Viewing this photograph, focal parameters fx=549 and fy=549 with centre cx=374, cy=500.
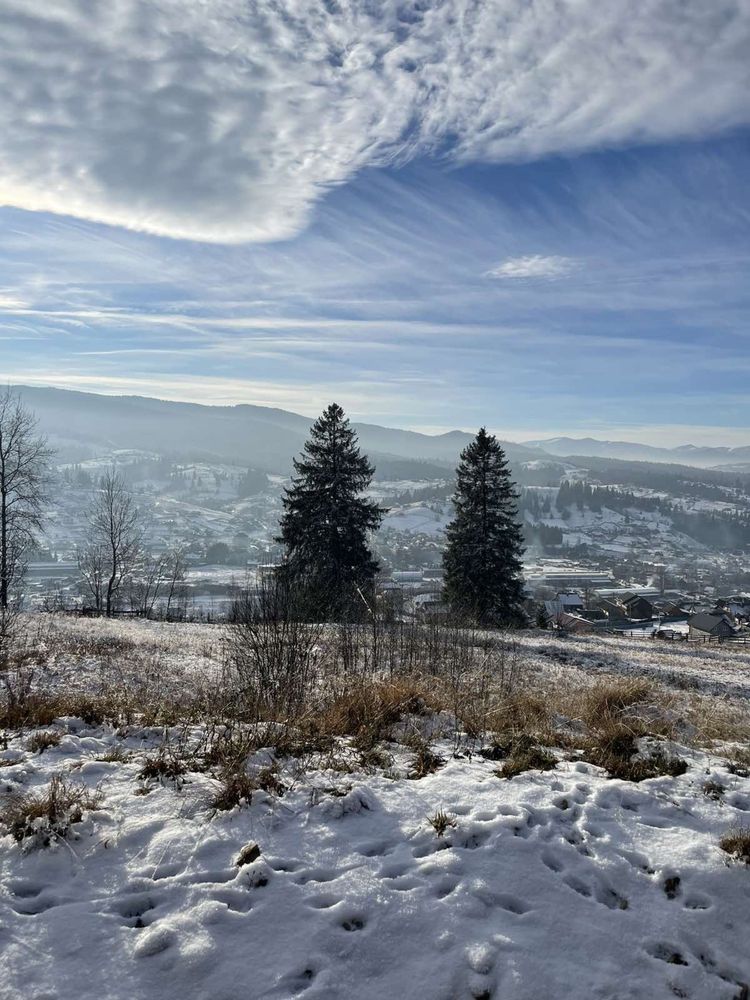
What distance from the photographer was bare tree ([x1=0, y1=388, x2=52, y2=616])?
70.1ft

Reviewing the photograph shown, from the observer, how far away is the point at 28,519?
2189cm

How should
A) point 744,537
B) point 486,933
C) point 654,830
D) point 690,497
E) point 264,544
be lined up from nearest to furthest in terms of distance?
point 486,933
point 654,830
point 264,544
point 744,537
point 690,497

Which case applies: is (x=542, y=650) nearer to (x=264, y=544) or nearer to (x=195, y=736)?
(x=195, y=736)

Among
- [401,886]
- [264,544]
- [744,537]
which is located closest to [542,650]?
[401,886]

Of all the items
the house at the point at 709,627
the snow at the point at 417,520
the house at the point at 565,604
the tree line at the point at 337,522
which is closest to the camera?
the tree line at the point at 337,522

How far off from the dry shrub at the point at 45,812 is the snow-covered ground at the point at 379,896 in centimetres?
11

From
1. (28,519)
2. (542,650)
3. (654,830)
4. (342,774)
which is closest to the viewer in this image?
(654,830)

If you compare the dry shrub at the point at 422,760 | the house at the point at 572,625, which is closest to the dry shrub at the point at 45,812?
the dry shrub at the point at 422,760

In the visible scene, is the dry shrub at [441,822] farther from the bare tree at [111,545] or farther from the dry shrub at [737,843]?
the bare tree at [111,545]

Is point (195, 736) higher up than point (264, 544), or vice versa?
point (195, 736)

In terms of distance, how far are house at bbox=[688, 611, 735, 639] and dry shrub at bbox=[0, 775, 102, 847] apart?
157 feet

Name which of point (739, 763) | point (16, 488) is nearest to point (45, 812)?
point (739, 763)

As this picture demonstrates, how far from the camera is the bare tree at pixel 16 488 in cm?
2136

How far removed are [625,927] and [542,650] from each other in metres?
16.7
